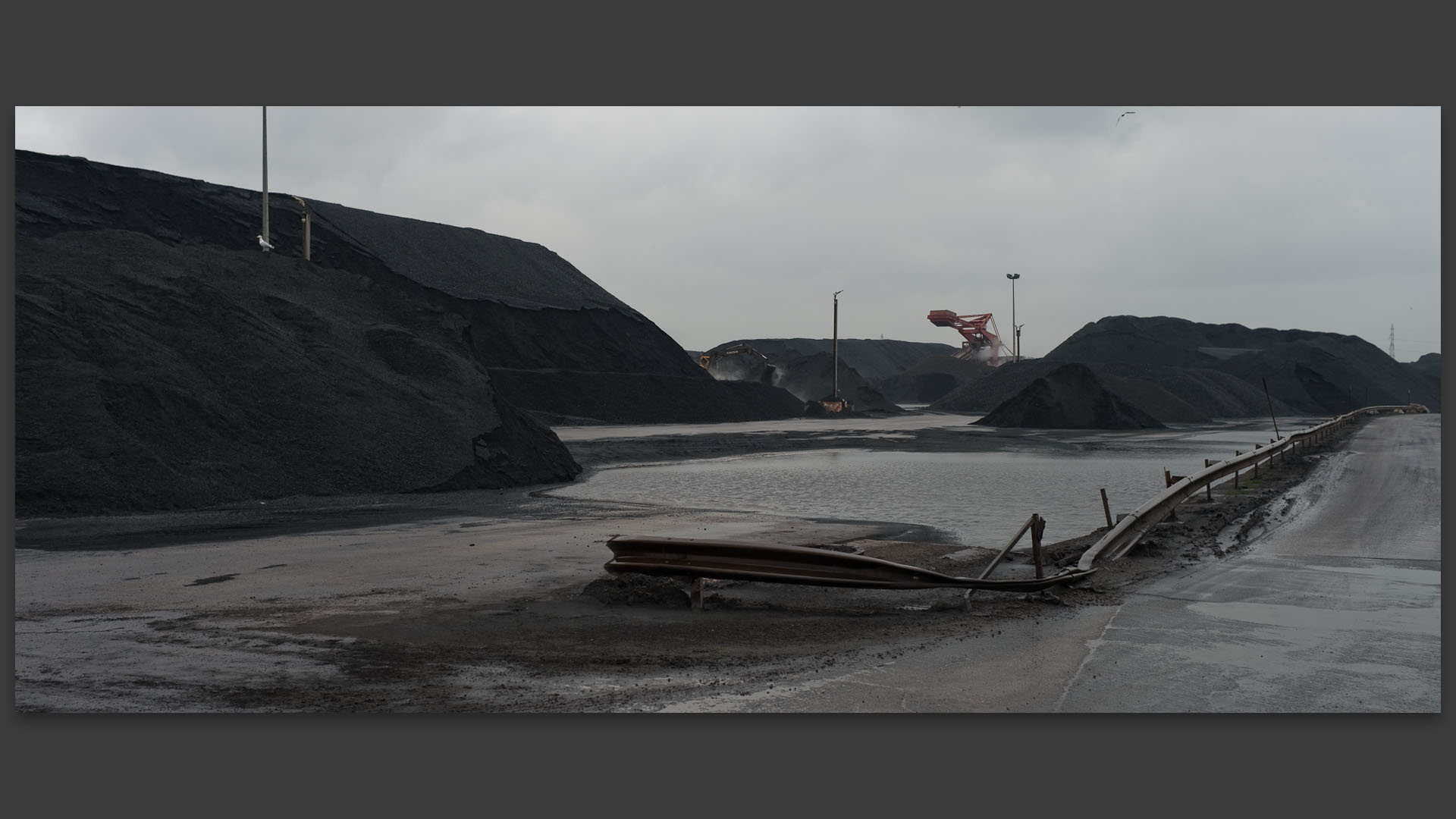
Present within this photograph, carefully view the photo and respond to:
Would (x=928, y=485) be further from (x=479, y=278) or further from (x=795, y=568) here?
(x=479, y=278)

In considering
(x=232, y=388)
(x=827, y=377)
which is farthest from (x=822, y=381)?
(x=232, y=388)

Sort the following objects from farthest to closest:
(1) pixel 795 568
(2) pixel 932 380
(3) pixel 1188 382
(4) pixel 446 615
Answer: (2) pixel 932 380 < (3) pixel 1188 382 < (4) pixel 446 615 < (1) pixel 795 568

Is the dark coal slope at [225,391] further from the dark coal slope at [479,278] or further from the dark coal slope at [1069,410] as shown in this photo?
the dark coal slope at [1069,410]

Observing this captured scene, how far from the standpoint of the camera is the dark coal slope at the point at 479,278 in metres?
62.0

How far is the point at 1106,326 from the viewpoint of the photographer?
420 feet

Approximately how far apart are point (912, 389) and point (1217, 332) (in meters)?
40.5

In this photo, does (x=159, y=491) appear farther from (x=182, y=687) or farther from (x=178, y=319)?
(x=182, y=687)

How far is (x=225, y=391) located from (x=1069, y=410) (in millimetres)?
50109

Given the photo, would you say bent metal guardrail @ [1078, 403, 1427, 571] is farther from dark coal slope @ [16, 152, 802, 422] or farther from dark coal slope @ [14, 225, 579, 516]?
dark coal slope @ [16, 152, 802, 422]

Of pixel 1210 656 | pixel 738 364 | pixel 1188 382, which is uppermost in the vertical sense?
pixel 738 364

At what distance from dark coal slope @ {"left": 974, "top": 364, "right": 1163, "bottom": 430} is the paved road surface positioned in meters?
49.0

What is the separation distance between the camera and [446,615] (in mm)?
8219

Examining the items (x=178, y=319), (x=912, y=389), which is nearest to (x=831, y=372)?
(x=912, y=389)

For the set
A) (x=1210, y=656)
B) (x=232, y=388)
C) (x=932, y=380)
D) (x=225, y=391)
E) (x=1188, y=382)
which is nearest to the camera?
(x=1210, y=656)
